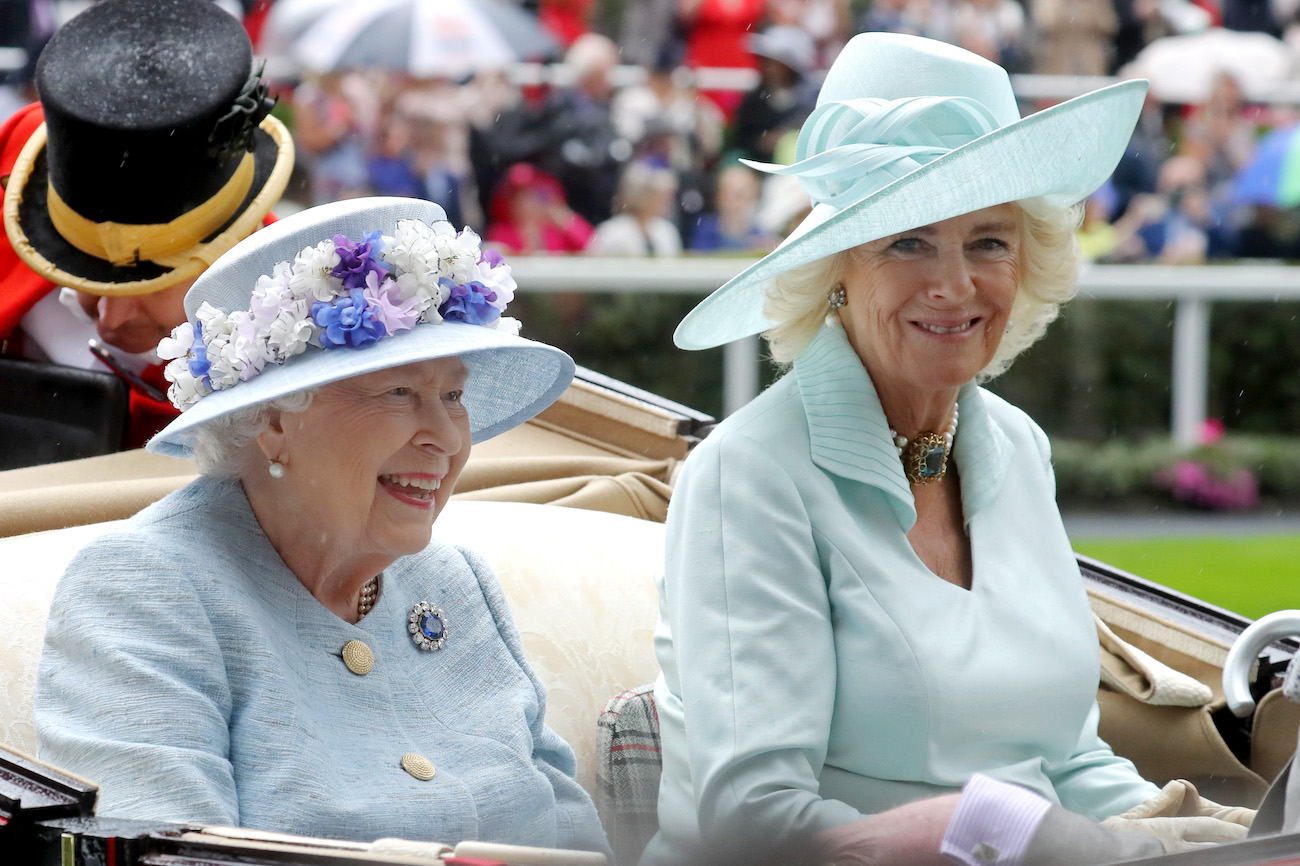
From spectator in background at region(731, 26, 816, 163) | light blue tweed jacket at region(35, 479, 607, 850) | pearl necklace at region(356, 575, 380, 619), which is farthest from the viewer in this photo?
spectator in background at region(731, 26, 816, 163)

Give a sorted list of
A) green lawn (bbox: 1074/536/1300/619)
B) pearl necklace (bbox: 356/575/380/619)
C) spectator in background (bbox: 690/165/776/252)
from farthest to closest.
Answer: spectator in background (bbox: 690/165/776/252) < green lawn (bbox: 1074/536/1300/619) < pearl necklace (bbox: 356/575/380/619)

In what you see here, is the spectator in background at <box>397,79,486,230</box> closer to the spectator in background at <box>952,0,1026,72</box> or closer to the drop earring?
the spectator in background at <box>952,0,1026,72</box>

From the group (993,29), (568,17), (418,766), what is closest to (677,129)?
(568,17)

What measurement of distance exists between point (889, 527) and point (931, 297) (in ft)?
1.07

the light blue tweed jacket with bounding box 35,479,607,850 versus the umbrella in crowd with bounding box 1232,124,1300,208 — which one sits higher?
the umbrella in crowd with bounding box 1232,124,1300,208

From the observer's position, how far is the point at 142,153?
3242 mm

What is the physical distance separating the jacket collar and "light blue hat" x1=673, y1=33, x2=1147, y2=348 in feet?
0.48

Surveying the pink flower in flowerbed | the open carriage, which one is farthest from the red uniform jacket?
the pink flower in flowerbed

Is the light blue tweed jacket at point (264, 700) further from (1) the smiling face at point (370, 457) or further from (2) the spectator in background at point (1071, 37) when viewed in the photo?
(2) the spectator in background at point (1071, 37)

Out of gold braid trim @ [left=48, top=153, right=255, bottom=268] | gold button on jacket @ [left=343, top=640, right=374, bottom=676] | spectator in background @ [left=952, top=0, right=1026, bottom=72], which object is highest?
spectator in background @ [left=952, top=0, right=1026, bottom=72]

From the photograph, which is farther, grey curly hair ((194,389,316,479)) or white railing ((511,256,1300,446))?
white railing ((511,256,1300,446))

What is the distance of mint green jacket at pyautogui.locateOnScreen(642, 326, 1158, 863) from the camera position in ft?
6.78

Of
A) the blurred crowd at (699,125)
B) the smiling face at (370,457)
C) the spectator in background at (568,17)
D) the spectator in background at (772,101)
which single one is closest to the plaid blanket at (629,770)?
the smiling face at (370,457)

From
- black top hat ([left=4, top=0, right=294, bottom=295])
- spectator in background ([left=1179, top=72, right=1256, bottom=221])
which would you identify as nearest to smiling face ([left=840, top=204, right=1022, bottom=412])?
black top hat ([left=4, top=0, right=294, bottom=295])
